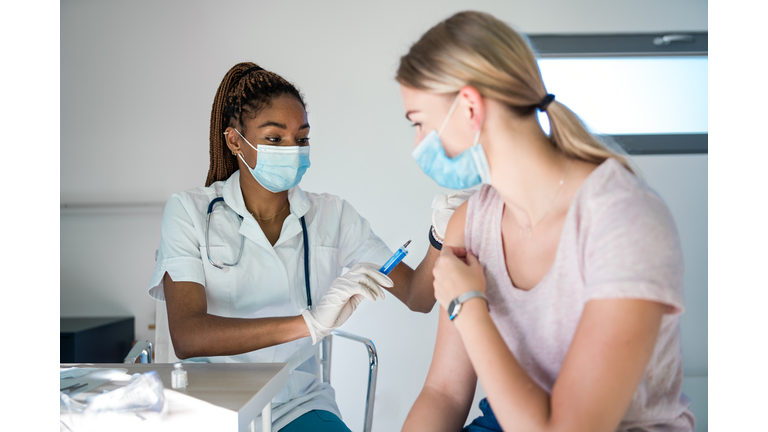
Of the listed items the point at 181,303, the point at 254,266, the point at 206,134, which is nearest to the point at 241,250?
the point at 254,266

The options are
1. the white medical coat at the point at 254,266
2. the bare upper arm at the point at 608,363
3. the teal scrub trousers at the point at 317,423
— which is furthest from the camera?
the white medical coat at the point at 254,266

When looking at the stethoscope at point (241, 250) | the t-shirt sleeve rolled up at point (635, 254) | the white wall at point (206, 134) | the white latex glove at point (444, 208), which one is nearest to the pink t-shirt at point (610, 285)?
the t-shirt sleeve rolled up at point (635, 254)

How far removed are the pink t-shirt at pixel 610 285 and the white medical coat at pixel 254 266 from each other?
0.76 m

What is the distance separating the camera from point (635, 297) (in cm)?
70

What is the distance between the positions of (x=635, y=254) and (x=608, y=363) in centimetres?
15

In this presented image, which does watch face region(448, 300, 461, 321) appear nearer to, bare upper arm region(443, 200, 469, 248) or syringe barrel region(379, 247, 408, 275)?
bare upper arm region(443, 200, 469, 248)

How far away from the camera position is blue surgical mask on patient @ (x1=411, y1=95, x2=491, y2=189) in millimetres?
917

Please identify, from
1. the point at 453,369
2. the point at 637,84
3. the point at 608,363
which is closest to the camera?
the point at 608,363

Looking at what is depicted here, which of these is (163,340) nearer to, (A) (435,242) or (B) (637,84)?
(A) (435,242)

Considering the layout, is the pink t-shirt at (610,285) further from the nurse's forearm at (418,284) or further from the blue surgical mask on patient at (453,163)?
the nurse's forearm at (418,284)

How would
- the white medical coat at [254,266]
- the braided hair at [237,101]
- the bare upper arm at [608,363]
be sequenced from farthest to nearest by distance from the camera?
the braided hair at [237,101]
the white medical coat at [254,266]
the bare upper arm at [608,363]

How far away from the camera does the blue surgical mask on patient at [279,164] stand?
154 centimetres

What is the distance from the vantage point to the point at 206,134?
262 cm
